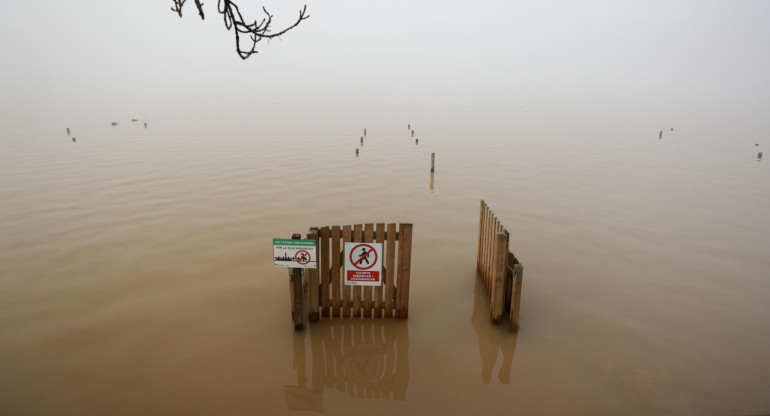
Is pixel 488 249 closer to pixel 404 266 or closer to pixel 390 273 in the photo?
pixel 404 266

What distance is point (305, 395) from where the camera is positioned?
203 inches

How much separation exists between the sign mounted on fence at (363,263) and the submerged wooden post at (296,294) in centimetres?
66

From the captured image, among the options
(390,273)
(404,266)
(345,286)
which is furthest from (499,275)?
(345,286)

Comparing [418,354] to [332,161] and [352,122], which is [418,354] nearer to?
[332,161]

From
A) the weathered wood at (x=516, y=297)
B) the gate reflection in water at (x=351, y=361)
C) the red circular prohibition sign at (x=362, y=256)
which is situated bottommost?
the gate reflection in water at (x=351, y=361)

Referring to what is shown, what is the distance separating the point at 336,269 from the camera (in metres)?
6.10

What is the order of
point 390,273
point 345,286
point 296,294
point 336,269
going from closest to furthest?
point 296,294
point 336,269
point 390,273
point 345,286

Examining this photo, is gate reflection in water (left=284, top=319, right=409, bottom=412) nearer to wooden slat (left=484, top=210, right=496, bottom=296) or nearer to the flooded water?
the flooded water

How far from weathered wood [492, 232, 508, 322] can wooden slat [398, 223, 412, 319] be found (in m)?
1.24

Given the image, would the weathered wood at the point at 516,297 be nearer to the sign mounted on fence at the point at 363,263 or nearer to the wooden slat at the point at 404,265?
the wooden slat at the point at 404,265

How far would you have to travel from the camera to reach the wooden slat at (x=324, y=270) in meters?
Result: 5.97

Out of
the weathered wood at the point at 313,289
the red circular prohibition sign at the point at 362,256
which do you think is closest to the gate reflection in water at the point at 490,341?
the red circular prohibition sign at the point at 362,256

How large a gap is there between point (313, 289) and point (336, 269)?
44 centimetres

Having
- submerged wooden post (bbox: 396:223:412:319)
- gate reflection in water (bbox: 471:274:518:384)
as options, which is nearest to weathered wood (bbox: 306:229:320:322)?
submerged wooden post (bbox: 396:223:412:319)
